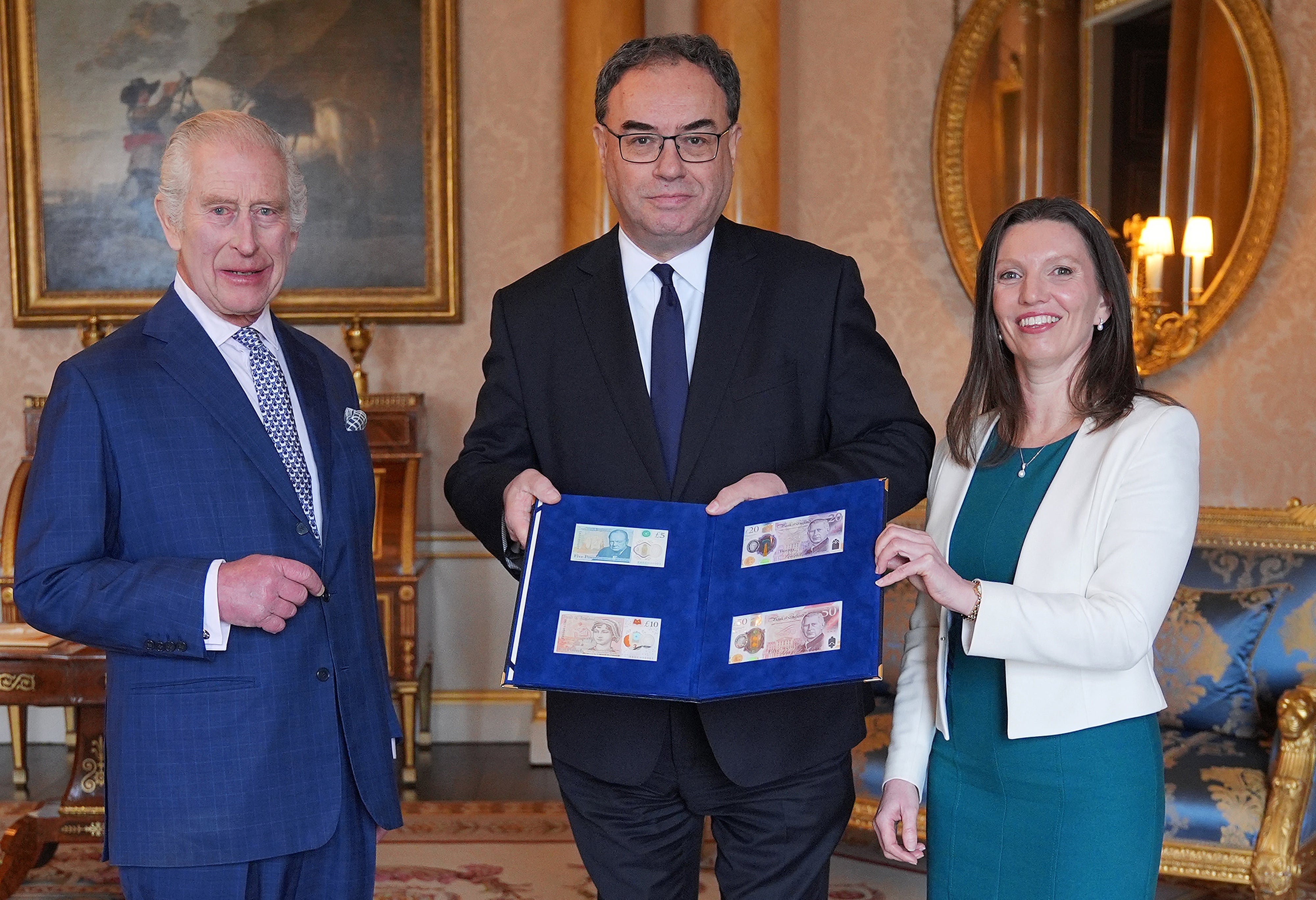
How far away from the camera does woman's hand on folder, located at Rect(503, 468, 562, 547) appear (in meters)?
2.04

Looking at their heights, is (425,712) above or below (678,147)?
below

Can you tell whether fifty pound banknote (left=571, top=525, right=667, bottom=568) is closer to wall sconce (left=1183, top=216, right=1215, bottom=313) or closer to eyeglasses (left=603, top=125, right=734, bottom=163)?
eyeglasses (left=603, top=125, right=734, bottom=163)

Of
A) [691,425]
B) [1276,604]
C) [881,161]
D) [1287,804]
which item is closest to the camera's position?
[691,425]

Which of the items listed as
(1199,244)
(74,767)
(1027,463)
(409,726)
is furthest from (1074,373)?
(409,726)

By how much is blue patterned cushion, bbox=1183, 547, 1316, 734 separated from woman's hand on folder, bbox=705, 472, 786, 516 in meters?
2.62

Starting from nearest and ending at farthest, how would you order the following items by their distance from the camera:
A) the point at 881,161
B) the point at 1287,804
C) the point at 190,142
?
the point at 190,142, the point at 1287,804, the point at 881,161

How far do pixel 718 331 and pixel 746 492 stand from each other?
385 mm

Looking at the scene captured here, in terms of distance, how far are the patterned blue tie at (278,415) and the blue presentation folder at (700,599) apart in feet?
1.40

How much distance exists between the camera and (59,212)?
5672mm

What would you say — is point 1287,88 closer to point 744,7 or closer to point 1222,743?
point 744,7

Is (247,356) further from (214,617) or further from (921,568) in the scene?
(921,568)

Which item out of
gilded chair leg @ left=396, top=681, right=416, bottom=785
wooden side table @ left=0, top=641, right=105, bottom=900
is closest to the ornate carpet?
wooden side table @ left=0, top=641, right=105, bottom=900

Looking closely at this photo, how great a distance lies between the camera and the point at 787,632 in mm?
1875

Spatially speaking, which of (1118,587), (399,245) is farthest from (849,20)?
(1118,587)
